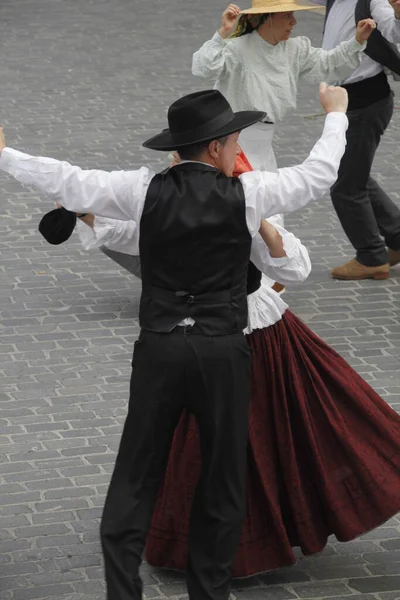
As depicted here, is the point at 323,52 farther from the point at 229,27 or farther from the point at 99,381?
the point at 99,381

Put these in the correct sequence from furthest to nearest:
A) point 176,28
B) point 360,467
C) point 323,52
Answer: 1. point 176,28
2. point 323,52
3. point 360,467

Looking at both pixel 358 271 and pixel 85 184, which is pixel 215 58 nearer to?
pixel 358 271

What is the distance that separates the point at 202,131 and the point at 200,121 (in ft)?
0.11

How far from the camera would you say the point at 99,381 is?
6.62 meters

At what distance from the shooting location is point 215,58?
22.9 ft

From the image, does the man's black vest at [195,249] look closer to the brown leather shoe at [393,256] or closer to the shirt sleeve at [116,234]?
the shirt sleeve at [116,234]

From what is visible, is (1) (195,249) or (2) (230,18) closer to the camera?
(1) (195,249)

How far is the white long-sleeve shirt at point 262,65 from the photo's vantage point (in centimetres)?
699

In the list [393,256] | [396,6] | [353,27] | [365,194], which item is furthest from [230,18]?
[393,256]

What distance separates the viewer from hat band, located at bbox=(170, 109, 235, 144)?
A: 4.07 meters

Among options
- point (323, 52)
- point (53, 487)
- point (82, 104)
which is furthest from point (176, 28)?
point (53, 487)

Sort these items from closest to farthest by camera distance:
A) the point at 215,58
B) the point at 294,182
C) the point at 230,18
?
the point at 294,182 < the point at 230,18 < the point at 215,58

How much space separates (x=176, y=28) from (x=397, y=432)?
468 inches

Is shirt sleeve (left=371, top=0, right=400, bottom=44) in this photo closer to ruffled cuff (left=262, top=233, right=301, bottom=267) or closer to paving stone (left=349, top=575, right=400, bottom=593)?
ruffled cuff (left=262, top=233, right=301, bottom=267)
